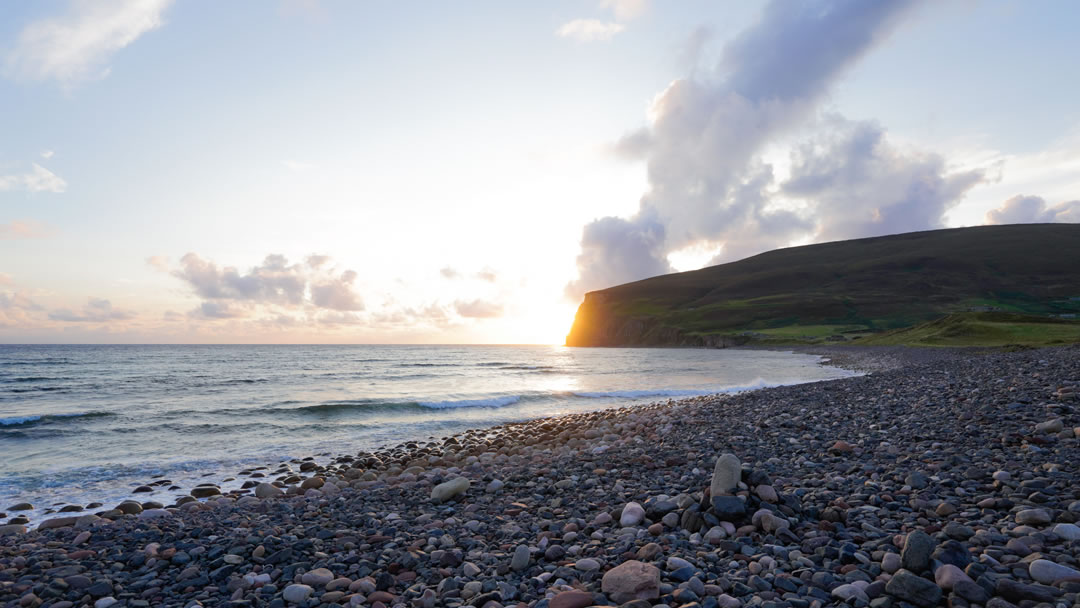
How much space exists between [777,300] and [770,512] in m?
177

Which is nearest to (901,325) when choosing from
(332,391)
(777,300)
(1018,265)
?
(777,300)

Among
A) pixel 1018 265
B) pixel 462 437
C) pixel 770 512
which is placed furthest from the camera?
pixel 1018 265

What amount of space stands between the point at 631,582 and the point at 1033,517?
3842 millimetres

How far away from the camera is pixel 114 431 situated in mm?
18734

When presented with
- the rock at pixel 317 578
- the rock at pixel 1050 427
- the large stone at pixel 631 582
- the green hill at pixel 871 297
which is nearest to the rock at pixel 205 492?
the rock at pixel 317 578

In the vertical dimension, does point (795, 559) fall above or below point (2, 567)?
above

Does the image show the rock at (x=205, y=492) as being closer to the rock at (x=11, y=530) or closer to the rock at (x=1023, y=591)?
the rock at (x=11, y=530)

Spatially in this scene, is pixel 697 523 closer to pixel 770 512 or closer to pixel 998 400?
pixel 770 512

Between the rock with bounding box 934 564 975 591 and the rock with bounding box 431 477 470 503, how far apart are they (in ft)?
21.6

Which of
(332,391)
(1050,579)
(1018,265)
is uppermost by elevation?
(1018,265)

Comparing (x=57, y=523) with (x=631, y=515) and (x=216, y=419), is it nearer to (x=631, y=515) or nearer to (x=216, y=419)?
(x=631, y=515)

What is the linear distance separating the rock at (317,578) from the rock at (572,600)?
256 centimetres

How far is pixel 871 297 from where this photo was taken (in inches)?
5935

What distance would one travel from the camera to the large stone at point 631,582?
4.21m
